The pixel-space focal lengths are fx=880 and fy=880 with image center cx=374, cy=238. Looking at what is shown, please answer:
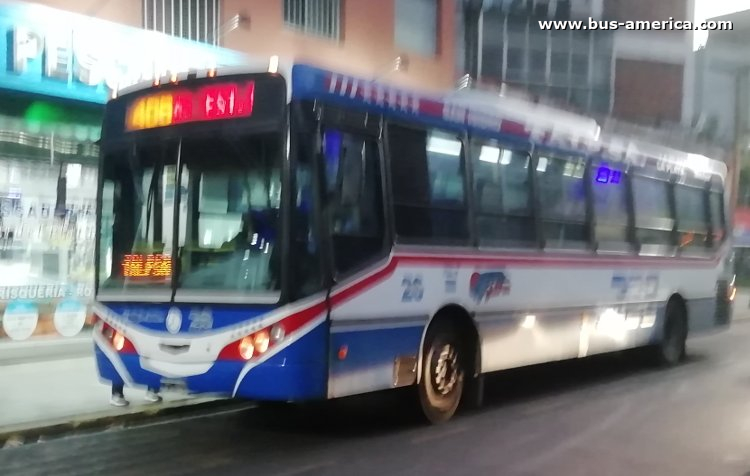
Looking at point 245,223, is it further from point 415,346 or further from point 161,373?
point 415,346

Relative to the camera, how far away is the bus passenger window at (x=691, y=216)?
524 inches

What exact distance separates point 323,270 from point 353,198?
746 millimetres

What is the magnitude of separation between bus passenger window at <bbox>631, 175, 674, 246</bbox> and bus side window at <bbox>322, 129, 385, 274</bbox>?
18.4ft

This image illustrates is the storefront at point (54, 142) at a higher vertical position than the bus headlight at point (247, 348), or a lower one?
higher

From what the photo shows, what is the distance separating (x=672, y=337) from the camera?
13438 millimetres

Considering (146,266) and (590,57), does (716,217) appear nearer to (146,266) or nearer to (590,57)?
(146,266)

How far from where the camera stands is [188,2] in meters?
13.9

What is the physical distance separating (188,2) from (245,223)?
26.1 feet

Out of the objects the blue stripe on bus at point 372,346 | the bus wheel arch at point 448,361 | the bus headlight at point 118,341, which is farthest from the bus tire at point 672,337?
the bus headlight at point 118,341

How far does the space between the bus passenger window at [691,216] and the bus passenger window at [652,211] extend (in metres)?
0.39

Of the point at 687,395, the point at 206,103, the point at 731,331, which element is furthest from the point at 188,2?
the point at 731,331

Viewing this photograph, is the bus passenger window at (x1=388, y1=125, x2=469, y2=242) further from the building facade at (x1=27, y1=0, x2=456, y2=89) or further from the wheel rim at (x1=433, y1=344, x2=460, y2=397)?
the building facade at (x1=27, y1=0, x2=456, y2=89)

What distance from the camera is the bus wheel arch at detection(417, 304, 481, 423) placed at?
Answer: 824cm

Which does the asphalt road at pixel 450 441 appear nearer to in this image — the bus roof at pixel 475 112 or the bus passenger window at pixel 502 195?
the bus passenger window at pixel 502 195
